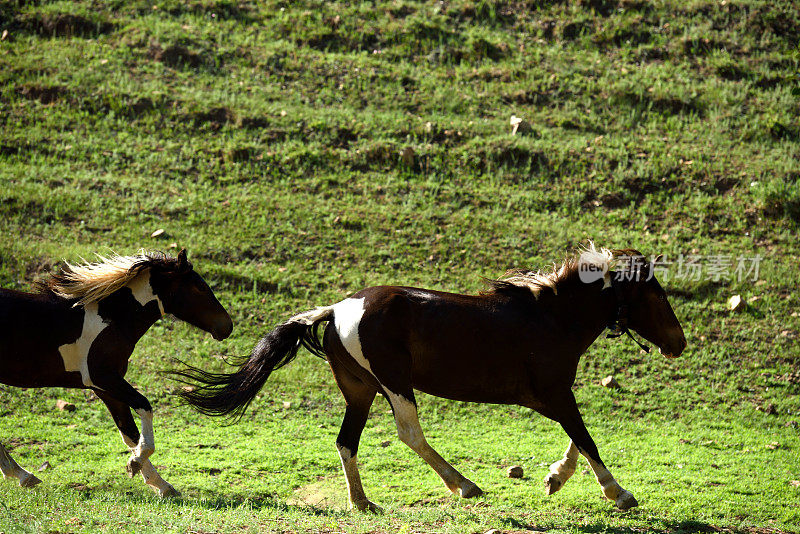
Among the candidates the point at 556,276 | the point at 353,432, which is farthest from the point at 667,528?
the point at 353,432

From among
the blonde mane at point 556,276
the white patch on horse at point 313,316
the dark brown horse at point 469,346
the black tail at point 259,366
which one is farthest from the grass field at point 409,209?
the blonde mane at point 556,276

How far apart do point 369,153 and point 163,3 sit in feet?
24.0

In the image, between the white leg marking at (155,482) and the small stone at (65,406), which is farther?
the small stone at (65,406)

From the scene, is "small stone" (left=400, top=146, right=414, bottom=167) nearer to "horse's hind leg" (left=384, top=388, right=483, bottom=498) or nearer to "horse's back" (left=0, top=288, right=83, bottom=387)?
"horse's back" (left=0, top=288, right=83, bottom=387)

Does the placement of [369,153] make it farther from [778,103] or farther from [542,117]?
[778,103]

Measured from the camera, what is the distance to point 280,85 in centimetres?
1653

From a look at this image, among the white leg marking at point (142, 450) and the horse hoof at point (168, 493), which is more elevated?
the white leg marking at point (142, 450)

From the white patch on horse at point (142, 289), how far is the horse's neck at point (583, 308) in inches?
134

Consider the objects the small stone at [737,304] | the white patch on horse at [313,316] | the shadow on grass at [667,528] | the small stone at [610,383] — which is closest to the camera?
the shadow on grass at [667,528]

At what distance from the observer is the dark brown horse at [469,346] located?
6.28 meters

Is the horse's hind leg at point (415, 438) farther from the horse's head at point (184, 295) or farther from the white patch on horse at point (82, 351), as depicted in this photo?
the white patch on horse at point (82, 351)

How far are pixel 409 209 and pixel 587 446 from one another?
7.47m
